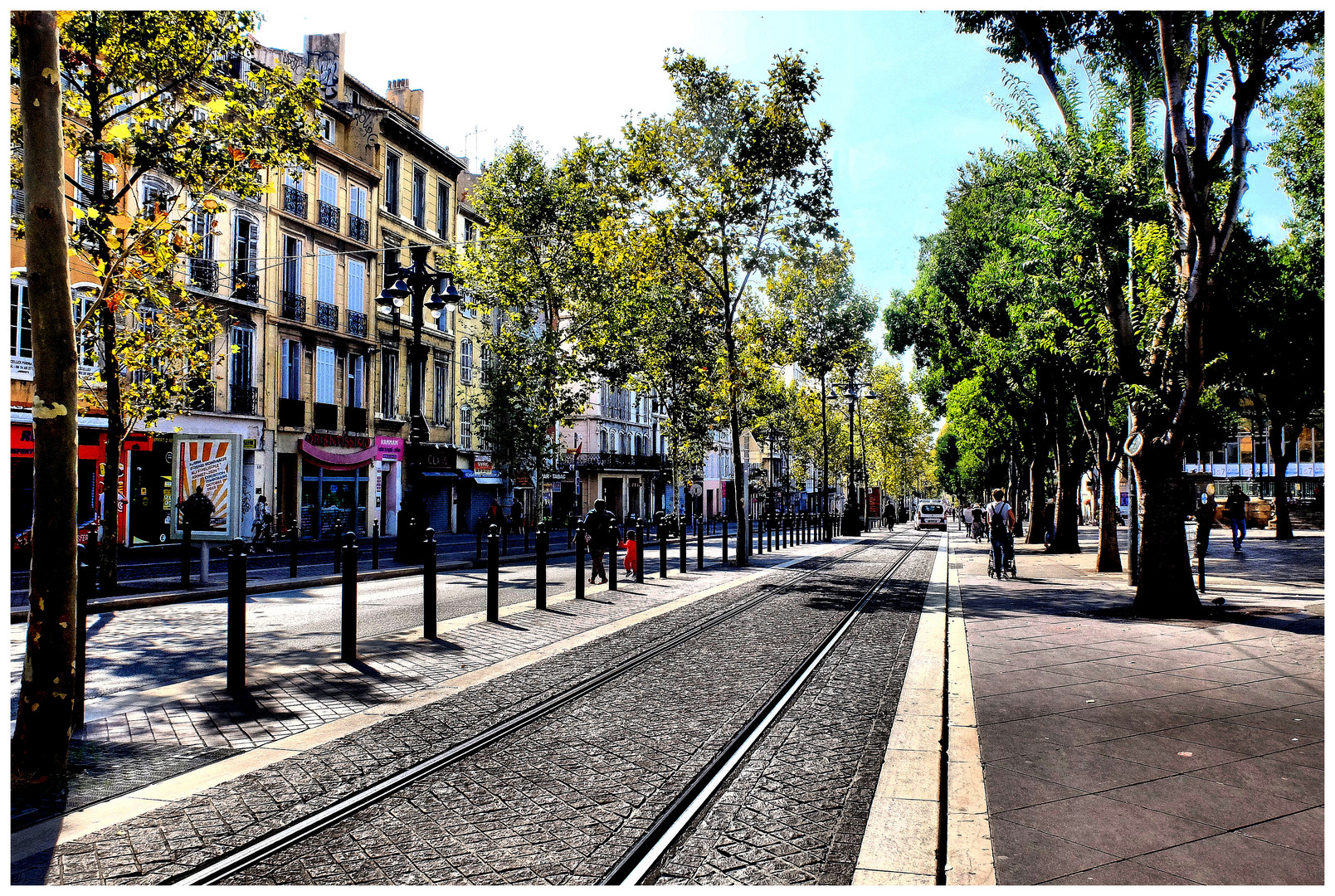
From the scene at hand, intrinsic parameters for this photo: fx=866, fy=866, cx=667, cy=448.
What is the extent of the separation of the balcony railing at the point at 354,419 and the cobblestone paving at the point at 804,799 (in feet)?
93.1

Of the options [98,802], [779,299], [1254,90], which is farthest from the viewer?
[779,299]

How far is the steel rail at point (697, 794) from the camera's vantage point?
338cm

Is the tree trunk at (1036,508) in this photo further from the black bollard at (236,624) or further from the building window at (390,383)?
the black bollard at (236,624)

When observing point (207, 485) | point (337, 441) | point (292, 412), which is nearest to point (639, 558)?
point (207, 485)

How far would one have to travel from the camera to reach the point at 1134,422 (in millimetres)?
11625

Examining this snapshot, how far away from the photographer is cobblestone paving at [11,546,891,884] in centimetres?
343

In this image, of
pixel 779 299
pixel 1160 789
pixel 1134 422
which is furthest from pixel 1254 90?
pixel 779 299

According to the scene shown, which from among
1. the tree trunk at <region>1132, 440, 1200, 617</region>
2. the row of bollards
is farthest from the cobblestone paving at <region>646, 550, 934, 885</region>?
the tree trunk at <region>1132, 440, 1200, 617</region>

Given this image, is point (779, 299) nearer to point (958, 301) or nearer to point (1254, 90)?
point (958, 301)

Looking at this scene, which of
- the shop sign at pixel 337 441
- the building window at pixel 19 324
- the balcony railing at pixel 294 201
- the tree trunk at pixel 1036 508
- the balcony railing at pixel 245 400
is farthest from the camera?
the shop sign at pixel 337 441

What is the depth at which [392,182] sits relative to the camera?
3503 cm

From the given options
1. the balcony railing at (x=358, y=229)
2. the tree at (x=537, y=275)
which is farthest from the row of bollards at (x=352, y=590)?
the balcony railing at (x=358, y=229)

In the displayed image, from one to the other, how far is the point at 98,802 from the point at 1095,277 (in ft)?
40.9

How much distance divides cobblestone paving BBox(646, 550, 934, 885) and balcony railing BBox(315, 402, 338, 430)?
90.1 ft
